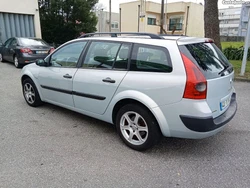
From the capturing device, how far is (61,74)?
12.3ft

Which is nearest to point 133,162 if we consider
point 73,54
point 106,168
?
point 106,168

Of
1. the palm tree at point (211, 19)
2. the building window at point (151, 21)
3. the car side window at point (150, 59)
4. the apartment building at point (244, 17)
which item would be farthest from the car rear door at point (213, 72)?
the building window at point (151, 21)

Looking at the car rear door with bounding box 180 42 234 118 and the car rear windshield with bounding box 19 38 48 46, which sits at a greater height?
the car rear windshield with bounding box 19 38 48 46

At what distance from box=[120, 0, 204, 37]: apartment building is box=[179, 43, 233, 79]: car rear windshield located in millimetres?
30281

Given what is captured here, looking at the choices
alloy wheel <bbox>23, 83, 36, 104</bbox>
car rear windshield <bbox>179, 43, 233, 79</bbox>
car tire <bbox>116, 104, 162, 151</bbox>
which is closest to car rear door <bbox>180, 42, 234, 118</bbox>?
car rear windshield <bbox>179, 43, 233, 79</bbox>

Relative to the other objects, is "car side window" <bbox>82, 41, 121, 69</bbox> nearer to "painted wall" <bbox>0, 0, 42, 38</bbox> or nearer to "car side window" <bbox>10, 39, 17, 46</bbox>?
"car side window" <bbox>10, 39, 17, 46</bbox>

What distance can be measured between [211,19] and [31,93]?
6875 mm

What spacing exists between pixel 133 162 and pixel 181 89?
109 centimetres

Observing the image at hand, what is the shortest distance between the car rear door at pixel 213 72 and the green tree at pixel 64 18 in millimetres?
17164

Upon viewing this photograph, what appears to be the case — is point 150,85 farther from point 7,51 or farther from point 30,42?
point 7,51

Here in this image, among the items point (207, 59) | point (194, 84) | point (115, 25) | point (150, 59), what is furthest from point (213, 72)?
point (115, 25)

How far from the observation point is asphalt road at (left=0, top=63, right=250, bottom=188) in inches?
93.0

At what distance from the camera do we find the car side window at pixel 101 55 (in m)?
3.14

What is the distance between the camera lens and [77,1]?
698 inches
